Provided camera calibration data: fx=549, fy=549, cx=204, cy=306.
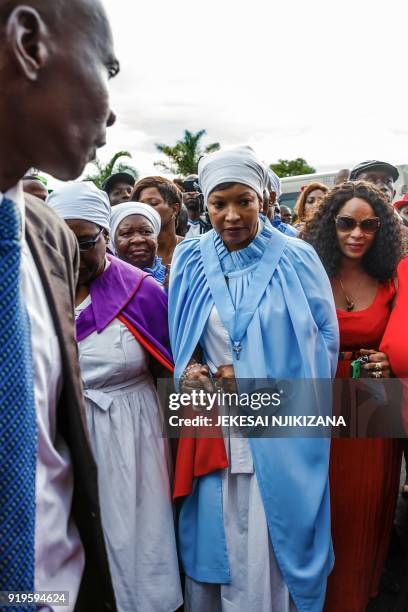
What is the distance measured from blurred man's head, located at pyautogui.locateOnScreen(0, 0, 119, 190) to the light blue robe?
1.45 meters

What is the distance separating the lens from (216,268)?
8.63ft

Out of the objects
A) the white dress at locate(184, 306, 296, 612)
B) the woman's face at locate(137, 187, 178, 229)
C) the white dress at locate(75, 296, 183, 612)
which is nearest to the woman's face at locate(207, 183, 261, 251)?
the white dress at locate(184, 306, 296, 612)

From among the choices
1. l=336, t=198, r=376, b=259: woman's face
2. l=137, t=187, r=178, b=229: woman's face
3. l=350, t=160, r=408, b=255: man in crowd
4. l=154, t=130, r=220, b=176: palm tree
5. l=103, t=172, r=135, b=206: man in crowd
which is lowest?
l=336, t=198, r=376, b=259: woman's face

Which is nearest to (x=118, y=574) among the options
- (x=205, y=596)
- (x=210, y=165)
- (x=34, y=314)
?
(x=205, y=596)

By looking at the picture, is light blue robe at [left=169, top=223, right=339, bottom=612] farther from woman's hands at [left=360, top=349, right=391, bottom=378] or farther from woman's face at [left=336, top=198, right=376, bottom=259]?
woman's face at [left=336, top=198, right=376, bottom=259]

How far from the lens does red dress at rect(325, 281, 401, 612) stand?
2877 mm

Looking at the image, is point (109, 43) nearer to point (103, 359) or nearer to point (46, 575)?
point (46, 575)

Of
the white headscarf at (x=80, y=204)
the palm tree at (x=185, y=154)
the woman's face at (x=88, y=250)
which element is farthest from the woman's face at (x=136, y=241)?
the palm tree at (x=185, y=154)

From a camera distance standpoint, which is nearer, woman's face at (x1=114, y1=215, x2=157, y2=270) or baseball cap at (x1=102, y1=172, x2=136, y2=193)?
woman's face at (x1=114, y1=215, x2=157, y2=270)

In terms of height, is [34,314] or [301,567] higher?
[34,314]

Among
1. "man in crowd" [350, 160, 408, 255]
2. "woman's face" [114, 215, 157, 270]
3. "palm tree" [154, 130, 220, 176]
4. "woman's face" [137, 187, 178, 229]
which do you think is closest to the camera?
"woman's face" [114, 215, 157, 270]

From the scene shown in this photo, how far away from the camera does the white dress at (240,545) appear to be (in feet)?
7.73

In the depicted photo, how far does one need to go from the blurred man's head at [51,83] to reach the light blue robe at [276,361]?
145cm

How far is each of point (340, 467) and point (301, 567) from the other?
673 mm
